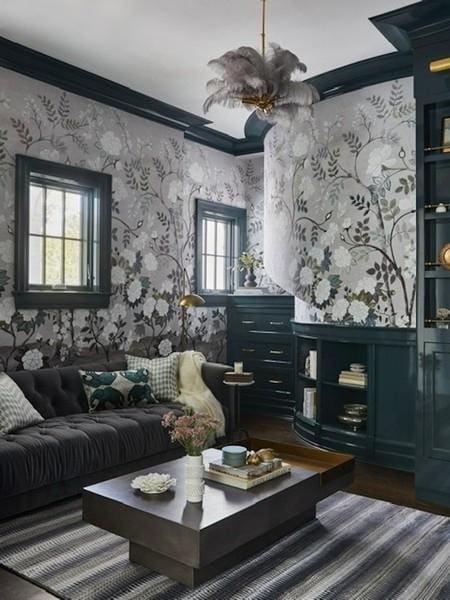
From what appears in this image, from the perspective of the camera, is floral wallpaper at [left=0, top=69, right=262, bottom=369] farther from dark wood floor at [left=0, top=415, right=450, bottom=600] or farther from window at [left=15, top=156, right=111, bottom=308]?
dark wood floor at [left=0, top=415, right=450, bottom=600]

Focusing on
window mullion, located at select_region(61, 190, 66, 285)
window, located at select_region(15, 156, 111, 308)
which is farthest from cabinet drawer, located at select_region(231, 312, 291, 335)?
window mullion, located at select_region(61, 190, 66, 285)

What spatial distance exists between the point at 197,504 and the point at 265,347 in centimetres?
375

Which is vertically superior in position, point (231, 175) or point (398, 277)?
point (231, 175)

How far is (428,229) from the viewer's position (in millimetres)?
3842

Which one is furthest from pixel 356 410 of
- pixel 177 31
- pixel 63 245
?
pixel 177 31

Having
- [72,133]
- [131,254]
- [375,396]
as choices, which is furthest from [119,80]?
[375,396]

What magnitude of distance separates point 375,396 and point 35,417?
98.6 inches

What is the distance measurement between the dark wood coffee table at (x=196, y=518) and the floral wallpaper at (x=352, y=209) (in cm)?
193

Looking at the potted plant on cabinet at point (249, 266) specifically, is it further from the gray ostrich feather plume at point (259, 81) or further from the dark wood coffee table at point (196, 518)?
the dark wood coffee table at point (196, 518)

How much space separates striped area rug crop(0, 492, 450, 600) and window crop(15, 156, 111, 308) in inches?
72.2

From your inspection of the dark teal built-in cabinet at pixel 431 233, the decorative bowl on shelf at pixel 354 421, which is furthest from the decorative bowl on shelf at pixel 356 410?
the dark teal built-in cabinet at pixel 431 233

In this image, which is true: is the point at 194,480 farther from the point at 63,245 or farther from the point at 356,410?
the point at 63,245

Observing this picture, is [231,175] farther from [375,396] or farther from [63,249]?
[375,396]

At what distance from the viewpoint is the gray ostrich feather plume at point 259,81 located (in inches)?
116
